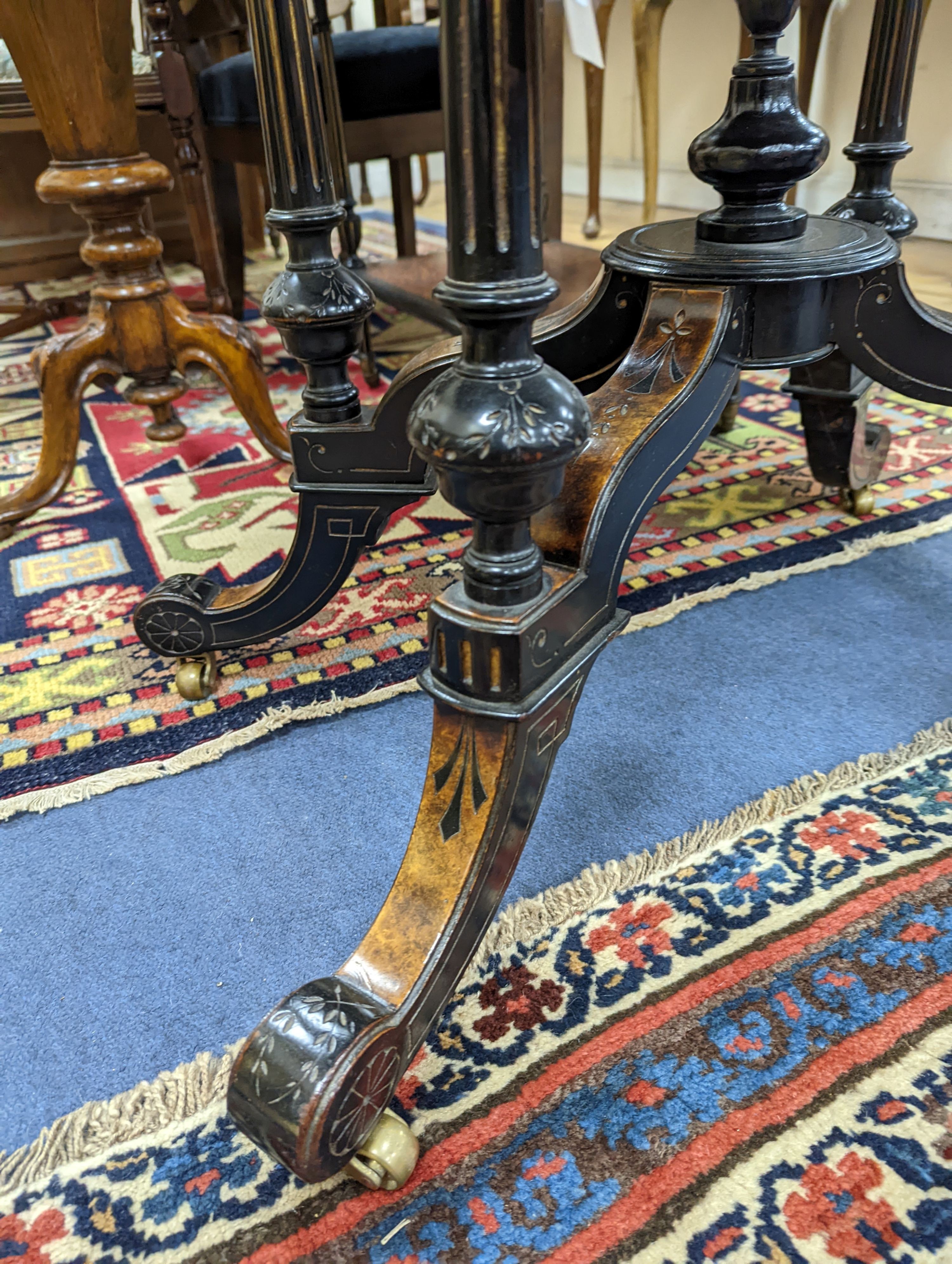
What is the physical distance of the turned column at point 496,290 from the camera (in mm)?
350

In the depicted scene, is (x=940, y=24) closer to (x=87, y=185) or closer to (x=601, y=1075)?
(x=87, y=185)

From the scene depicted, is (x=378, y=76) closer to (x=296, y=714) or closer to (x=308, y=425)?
(x=308, y=425)

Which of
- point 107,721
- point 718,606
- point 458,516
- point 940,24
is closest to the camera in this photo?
point 107,721

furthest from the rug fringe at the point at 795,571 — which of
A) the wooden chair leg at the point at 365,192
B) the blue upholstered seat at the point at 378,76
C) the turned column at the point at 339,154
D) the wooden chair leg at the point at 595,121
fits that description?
the wooden chair leg at the point at 365,192

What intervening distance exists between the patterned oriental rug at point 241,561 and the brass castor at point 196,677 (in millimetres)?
11

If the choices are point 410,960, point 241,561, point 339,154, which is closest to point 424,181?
point 339,154

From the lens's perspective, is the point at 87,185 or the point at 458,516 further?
the point at 458,516

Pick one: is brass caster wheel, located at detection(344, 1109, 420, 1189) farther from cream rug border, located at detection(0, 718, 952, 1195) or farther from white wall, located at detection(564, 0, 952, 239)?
white wall, located at detection(564, 0, 952, 239)

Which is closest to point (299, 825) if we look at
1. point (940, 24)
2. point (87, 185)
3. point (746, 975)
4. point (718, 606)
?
point (746, 975)

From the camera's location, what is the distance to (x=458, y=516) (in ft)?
3.77

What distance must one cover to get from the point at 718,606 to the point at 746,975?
45 cm

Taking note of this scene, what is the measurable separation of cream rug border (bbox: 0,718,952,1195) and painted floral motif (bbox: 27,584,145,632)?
1.81ft

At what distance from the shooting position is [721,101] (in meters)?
2.69

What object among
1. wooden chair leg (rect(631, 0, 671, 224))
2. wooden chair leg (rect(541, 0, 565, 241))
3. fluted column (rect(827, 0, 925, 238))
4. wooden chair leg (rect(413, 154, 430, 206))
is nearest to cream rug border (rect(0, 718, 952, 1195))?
fluted column (rect(827, 0, 925, 238))
